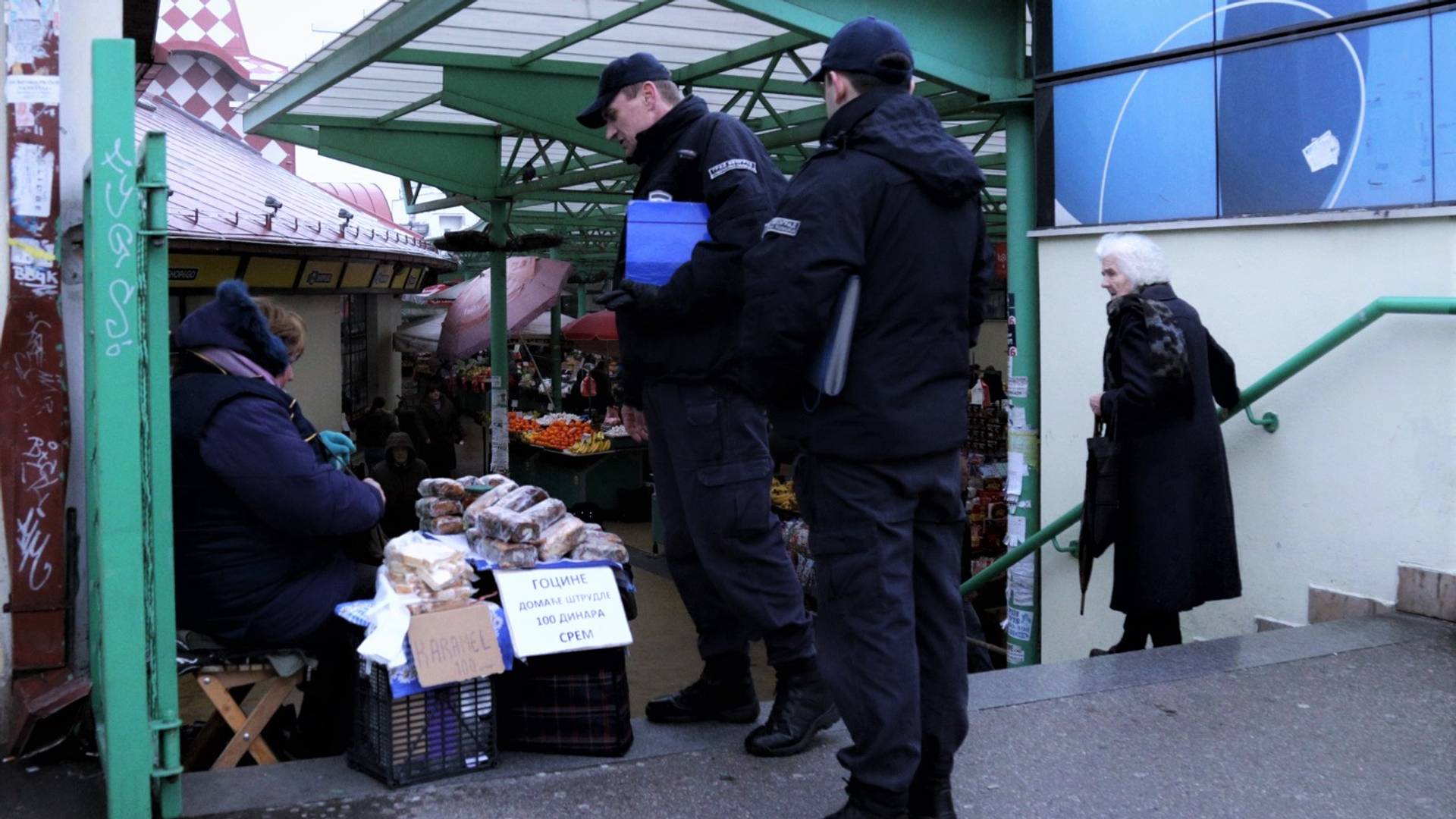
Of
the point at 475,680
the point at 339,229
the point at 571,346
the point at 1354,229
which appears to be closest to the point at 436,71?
the point at 339,229

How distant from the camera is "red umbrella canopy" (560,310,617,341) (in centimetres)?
2773

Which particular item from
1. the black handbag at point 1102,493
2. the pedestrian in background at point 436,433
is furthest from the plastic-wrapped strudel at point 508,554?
the pedestrian in background at point 436,433

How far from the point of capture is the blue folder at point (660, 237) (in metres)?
3.43

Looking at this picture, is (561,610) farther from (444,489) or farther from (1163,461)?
(1163,461)

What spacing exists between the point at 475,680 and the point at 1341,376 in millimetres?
3501

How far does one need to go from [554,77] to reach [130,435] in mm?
8742

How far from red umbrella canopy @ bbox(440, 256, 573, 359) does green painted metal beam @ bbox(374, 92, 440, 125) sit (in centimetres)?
718

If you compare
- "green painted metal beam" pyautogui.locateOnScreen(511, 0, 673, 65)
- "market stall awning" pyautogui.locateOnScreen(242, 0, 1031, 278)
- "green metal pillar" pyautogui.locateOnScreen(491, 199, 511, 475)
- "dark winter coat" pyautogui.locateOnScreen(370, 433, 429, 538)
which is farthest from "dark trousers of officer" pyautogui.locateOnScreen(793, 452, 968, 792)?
"green metal pillar" pyautogui.locateOnScreen(491, 199, 511, 475)

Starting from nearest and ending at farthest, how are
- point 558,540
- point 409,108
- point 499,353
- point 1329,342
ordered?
point 558,540 → point 1329,342 → point 409,108 → point 499,353

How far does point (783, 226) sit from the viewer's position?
2848 mm

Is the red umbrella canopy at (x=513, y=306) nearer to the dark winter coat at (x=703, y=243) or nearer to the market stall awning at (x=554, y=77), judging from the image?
the market stall awning at (x=554, y=77)

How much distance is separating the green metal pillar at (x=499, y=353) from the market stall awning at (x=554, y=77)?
1.15 feet

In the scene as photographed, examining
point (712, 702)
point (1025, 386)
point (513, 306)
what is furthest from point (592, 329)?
point (712, 702)

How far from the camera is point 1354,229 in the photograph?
509 cm
